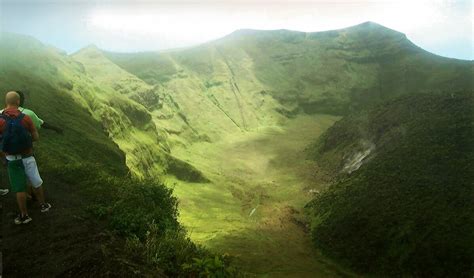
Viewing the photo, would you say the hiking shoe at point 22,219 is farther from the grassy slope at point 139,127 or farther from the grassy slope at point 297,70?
the grassy slope at point 297,70

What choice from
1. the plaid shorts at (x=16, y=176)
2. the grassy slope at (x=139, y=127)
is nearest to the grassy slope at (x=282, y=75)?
the grassy slope at (x=139, y=127)

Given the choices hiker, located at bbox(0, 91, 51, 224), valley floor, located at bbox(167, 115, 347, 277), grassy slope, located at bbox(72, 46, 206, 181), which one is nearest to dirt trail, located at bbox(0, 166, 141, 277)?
hiker, located at bbox(0, 91, 51, 224)

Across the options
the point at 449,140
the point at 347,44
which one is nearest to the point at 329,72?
the point at 347,44

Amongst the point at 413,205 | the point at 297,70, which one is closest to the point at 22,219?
the point at 413,205

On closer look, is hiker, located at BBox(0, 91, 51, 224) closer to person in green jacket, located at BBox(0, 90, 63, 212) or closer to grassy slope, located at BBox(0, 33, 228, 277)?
person in green jacket, located at BBox(0, 90, 63, 212)

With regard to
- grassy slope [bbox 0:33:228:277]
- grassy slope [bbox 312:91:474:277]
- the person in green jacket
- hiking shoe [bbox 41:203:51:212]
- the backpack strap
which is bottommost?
grassy slope [bbox 312:91:474:277]

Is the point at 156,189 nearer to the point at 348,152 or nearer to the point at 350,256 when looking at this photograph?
the point at 350,256
